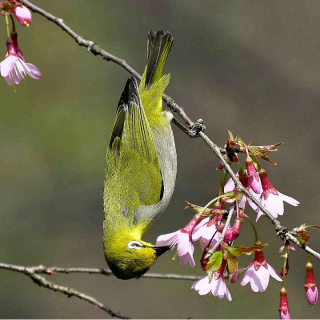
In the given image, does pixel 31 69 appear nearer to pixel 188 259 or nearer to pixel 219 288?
pixel 188 259

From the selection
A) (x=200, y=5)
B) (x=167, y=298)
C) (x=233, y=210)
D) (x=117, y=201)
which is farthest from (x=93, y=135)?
(x=233, y=210)

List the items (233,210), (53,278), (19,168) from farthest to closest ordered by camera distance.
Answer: (19,168) < (53,278) < (233,210)

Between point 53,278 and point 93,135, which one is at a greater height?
point 93,135

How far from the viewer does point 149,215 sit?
3277mm

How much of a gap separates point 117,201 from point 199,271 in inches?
169

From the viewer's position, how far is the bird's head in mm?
2816

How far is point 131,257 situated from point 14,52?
1.40m

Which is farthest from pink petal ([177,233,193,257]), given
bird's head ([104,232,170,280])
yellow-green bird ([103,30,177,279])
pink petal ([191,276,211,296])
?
yellow-green bird ([103,30,177,279])

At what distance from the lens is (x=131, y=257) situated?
284cm

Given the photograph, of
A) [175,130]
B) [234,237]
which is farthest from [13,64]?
[175,130]

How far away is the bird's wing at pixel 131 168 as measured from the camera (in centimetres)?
328

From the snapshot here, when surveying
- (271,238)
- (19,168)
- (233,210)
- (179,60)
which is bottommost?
(233,210)

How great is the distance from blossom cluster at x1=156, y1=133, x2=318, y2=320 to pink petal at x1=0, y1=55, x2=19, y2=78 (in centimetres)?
129

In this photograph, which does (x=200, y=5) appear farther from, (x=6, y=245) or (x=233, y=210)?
(x=233, y=210)
